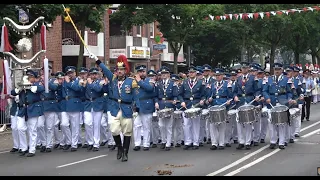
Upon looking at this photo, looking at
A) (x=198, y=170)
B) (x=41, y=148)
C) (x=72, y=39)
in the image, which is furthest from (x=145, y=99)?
(x=72, y=39)

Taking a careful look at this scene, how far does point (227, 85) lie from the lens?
14.5m

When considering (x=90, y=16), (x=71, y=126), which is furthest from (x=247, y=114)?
(x=90, y=16)

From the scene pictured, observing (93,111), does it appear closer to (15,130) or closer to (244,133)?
(15,130)

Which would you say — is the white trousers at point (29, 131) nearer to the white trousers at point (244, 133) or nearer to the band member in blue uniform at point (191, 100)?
the band member in blue uniform at point (191, 100)

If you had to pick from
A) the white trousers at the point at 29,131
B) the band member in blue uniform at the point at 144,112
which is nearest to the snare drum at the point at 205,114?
the band member in blue uniform at the point at 144,112

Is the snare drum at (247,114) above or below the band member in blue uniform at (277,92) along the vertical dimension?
below

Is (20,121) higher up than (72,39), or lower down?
lower down

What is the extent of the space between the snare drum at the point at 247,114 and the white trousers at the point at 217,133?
60 centimetres

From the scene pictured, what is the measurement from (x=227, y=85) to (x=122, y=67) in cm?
316

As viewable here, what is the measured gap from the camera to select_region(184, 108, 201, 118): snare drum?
13969 millimetres

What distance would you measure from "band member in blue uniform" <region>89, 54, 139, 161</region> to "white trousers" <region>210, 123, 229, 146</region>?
243cm

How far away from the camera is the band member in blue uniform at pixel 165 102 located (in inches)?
576

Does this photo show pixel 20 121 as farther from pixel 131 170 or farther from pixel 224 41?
pixel 224 41

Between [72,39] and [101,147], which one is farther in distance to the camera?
[72,39]
